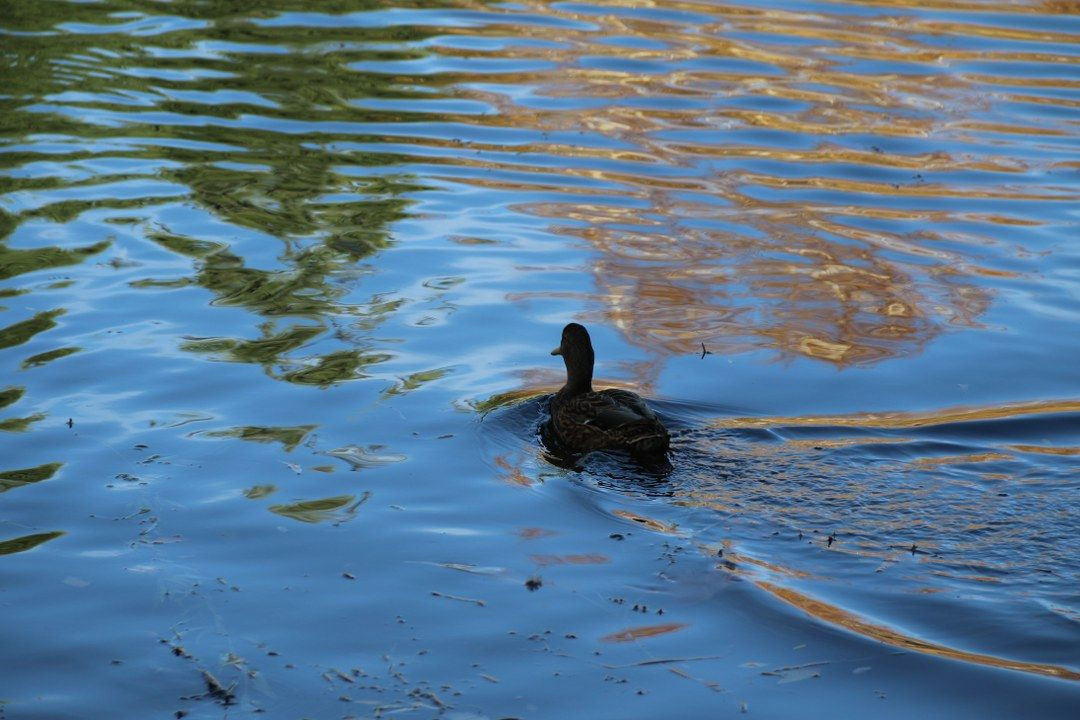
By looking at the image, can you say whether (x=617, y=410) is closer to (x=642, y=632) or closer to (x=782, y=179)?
(x=642, y=632)

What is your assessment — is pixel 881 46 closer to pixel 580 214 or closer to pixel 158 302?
pixel 580 214

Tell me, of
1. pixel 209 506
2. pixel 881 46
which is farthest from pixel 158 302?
pixel 881 46

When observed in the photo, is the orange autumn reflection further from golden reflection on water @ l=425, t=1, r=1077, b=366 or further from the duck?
golden reflection on water @ l=425, t=1, r=1077, b=366

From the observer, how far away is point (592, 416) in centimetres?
865

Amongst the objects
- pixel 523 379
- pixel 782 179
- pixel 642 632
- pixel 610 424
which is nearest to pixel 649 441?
pixel 610 424

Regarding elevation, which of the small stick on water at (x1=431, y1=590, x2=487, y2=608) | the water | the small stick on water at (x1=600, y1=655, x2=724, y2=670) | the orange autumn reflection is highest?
the water

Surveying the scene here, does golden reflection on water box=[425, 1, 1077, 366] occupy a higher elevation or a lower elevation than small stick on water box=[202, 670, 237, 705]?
higher

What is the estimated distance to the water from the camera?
6.30 meters

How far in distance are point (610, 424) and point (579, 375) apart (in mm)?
819

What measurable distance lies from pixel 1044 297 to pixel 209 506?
6.92m

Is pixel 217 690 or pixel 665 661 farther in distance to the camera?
pixel 665 661

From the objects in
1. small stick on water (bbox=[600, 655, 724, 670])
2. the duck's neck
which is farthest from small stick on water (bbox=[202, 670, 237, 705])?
the duck's neck

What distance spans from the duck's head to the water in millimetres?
359

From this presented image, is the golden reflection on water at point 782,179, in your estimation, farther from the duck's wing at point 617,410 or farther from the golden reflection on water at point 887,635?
the golden reflection on water at point 887,635
